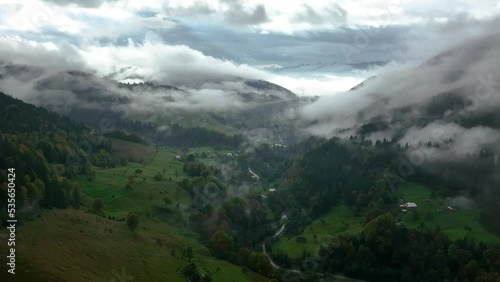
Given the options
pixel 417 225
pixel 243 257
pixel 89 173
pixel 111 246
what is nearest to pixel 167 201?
pixel 89 173

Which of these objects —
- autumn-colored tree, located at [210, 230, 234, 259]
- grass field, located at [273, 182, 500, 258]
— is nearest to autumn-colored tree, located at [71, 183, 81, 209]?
autumn-colored tree, located at [210, 230, 234, 259]

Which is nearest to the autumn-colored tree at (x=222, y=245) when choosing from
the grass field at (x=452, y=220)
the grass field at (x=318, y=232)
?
the grass field at (x=318, y=232)

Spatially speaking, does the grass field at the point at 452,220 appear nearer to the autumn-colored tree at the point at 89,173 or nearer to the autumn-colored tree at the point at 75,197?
the autumn-colored tree at the point at 75,197

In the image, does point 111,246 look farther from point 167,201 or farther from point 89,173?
point 89,173

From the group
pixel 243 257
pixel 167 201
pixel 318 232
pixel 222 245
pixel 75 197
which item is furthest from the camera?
pixel 318 232

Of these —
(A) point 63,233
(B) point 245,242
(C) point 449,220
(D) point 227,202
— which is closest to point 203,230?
(B) point 245,242

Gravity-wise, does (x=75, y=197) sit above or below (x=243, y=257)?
above

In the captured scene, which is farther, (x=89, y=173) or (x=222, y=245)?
(x=89, y=173)
